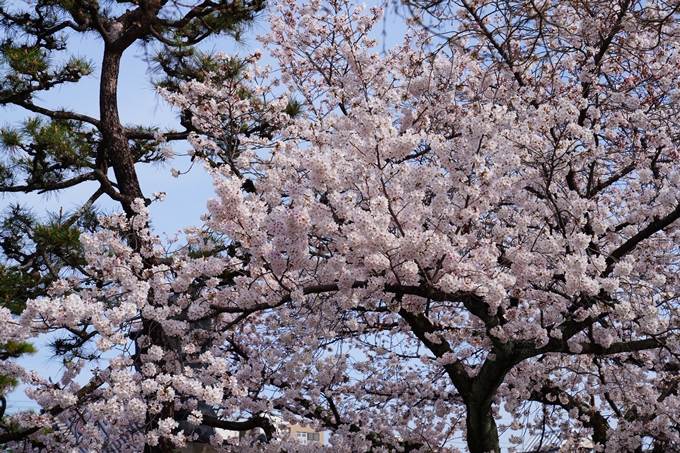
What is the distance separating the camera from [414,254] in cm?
499

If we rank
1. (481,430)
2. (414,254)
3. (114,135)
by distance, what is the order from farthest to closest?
(114,135)
(481,430)
(414,254)

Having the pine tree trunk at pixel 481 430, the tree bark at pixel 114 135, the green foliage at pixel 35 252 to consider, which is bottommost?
the pine tree trunk at pixel 481 430

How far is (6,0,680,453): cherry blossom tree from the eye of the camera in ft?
17.0

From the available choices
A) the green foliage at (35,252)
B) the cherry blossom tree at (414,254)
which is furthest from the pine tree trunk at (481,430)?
the green foliage at (35,252)

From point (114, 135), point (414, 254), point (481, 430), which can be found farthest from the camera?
point (114, 135)

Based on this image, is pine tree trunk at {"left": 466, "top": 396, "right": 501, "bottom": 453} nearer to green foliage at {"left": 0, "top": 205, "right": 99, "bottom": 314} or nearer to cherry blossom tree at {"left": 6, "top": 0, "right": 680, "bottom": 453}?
cherry blossom tree at {"left": 6, "top": 0, "right": 680, "bottom": 453}

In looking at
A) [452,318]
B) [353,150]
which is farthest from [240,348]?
[353,150]

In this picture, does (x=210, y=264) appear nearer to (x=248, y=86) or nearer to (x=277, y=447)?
(x=277, y=447)

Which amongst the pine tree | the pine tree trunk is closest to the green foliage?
the pine tree

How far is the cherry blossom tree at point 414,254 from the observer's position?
5168 mm

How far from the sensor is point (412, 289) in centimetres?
543

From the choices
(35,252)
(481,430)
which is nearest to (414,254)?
(481,430)

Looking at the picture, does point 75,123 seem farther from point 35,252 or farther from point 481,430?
point 481,430

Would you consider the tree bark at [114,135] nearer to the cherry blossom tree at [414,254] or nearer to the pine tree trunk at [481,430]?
the cherry blossom tree at [414,254]
